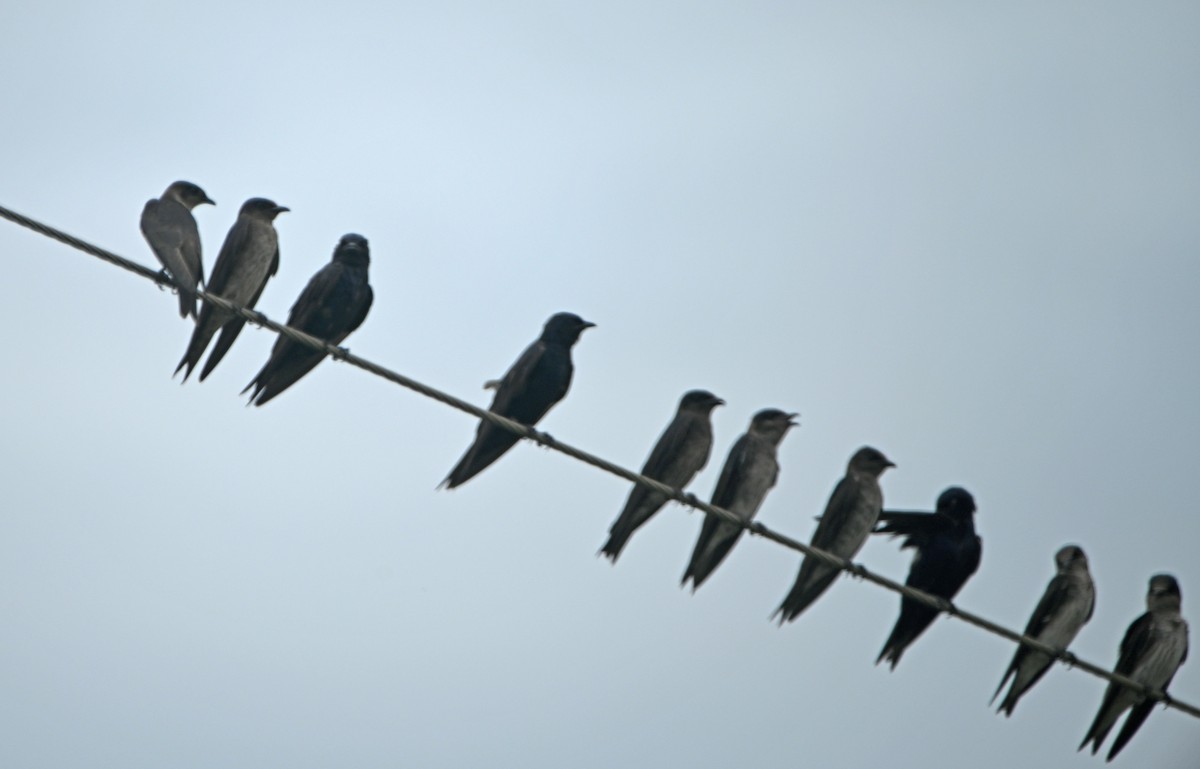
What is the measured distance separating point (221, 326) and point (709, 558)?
3.37 metres

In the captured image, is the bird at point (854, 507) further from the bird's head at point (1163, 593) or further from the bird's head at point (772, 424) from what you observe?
the bird's head at point (1163, 593)

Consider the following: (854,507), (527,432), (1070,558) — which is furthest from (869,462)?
(527,432)

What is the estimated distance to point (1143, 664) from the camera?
430 inches

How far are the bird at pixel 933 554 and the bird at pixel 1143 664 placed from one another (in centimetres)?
135

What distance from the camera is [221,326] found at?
9766 millimetres

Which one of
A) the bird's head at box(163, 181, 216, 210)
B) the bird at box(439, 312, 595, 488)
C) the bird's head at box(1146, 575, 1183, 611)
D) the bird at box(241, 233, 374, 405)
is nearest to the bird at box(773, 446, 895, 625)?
the bird at box(439, 312, 595, 488)

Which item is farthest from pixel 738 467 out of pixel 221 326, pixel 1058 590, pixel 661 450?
pixel 221 326

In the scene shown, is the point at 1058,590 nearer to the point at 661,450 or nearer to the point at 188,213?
the point at 661,450

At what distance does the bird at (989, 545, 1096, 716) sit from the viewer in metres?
10.7

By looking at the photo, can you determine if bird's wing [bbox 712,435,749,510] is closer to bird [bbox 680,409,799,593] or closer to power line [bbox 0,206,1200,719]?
bird [bbox 680,409,799,593]

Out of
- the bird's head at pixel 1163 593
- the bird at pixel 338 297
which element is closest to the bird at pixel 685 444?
the bird at pixel 338 297

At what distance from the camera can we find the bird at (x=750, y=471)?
410 inches

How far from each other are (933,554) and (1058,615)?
1.13 meters

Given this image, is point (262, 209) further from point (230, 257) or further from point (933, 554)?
point (933, 554)
